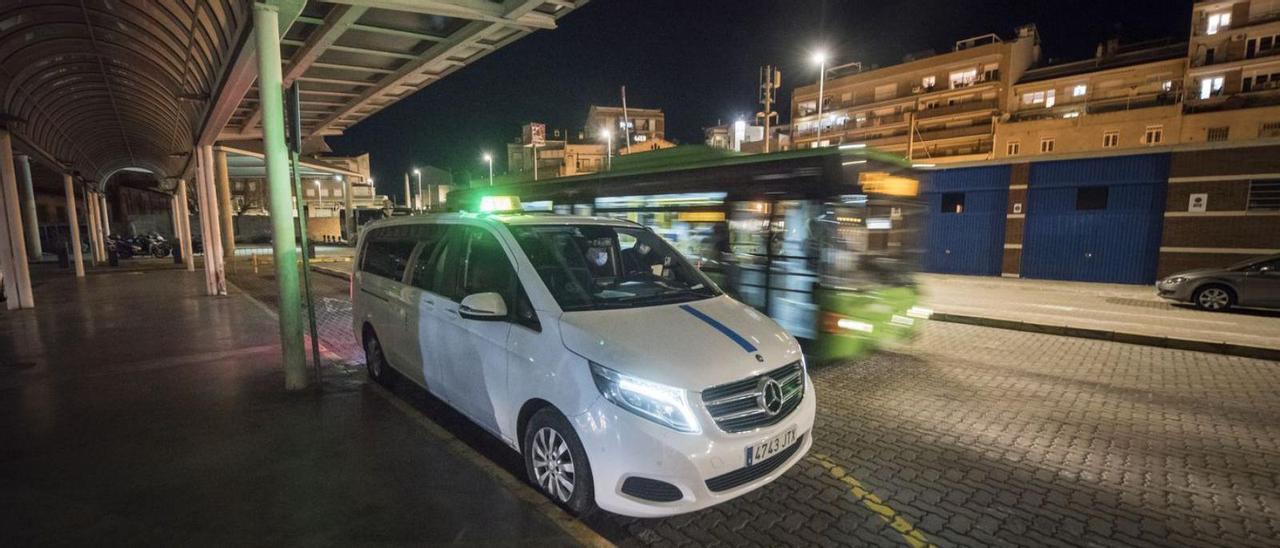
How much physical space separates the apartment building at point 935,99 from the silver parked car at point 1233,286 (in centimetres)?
2697

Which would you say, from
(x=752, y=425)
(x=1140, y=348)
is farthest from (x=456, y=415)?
(x=1140, y=348)

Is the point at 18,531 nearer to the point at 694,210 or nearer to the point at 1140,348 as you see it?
the point at 694,210

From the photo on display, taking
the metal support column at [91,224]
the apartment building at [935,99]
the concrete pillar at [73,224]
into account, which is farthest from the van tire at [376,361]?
the apartment building at [935,99]

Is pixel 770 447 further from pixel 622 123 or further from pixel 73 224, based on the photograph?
pixel 622 123

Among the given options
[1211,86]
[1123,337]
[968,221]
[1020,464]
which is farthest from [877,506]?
[1211,86]

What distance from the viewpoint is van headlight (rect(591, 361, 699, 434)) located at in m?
3.03

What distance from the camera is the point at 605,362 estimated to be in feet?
10.3

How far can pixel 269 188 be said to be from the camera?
5.44 m

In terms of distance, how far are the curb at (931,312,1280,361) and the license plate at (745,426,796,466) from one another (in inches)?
341

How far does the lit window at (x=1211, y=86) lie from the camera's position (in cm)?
3175

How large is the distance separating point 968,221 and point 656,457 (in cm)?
2040

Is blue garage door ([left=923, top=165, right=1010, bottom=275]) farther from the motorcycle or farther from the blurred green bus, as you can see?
the motorcycle

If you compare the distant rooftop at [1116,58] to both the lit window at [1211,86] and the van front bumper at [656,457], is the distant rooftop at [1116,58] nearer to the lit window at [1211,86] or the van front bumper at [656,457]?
the lit window at [1211,86]

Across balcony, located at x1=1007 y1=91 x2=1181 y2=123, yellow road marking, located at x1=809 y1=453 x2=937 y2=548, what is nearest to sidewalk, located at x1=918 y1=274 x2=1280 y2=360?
yellow road marking, located at x1=809 y1=453 x2=937 y2=548
